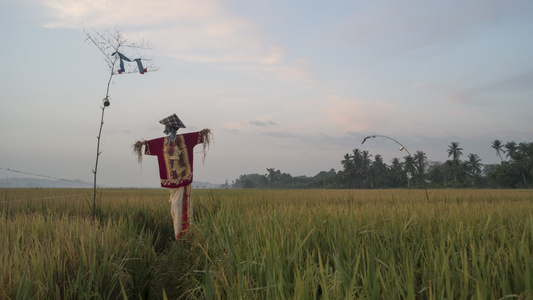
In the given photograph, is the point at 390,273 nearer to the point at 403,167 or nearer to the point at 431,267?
the point at 431,267

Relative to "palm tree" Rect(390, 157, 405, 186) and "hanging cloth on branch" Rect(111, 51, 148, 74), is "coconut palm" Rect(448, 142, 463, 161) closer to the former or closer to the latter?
"palm tree" Rect(390, 157, 405, 186)

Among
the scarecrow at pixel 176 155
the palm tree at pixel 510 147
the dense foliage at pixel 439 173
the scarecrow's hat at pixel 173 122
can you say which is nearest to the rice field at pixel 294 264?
the scarecrow at pixel 176 155

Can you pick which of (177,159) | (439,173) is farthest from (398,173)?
(177,159)

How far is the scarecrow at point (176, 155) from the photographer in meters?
5.56

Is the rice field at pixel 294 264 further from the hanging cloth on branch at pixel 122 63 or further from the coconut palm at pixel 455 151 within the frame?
the coconut palm at pixel 455 151

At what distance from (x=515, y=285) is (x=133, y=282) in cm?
297

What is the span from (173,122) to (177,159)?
2.04 ft

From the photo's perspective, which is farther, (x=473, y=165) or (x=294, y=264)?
(x=473, y=165)

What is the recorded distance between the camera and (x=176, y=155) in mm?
5621

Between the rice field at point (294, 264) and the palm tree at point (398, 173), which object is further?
the palm tree at point (398, 173)

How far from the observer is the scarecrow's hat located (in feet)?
18.3

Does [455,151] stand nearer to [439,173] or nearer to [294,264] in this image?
[439,173]

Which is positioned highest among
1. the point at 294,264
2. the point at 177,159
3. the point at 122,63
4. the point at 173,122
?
the point at 122,63

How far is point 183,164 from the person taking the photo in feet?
18.6
